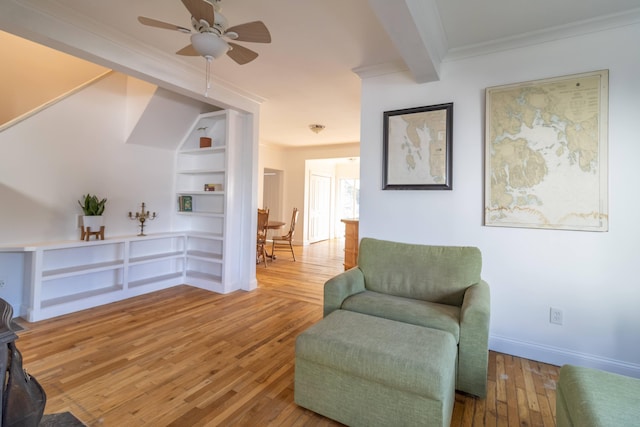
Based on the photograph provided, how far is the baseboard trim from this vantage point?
2.10 meters

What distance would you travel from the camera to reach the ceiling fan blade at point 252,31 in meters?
1.84

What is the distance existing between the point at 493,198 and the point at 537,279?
2.35ft

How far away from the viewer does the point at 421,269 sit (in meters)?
2.41

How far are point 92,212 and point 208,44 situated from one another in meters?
2.52

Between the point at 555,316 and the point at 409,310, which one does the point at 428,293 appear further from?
the point at 555,316

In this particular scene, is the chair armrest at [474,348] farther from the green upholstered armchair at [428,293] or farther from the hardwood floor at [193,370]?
the hardwood floor at [193,370]

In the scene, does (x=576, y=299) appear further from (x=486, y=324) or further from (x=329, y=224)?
(x=329, y=224)

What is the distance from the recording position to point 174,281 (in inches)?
162

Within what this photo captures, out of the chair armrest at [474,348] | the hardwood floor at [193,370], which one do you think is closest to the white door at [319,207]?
the hardwood floor at [193,370]

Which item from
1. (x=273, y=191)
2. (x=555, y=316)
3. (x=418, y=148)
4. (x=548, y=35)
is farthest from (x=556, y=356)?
(x=273, y=191)

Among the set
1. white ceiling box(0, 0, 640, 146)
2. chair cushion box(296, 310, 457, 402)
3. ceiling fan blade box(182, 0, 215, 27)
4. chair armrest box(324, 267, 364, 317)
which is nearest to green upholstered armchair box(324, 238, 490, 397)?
chair armrest box(324, 267, 364, 317)

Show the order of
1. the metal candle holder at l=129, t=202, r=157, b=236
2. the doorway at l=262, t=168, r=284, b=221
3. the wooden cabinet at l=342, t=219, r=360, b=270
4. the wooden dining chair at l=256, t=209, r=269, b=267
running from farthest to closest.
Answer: the doorway at l=262, t=168, r=284, b=221 → the wooden dining chair at l=256, t=209, r=269, b=267 → the wooden cabinet at l=342, t=219, r=360, b=270 → the metal candle holder at l=129, t=202, r=157, b=236

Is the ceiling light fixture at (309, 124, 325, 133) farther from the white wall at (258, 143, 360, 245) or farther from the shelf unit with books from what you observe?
the white wall at (258, 143, 360, 245)

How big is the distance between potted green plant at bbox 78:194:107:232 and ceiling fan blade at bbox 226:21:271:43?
8.42 feet
